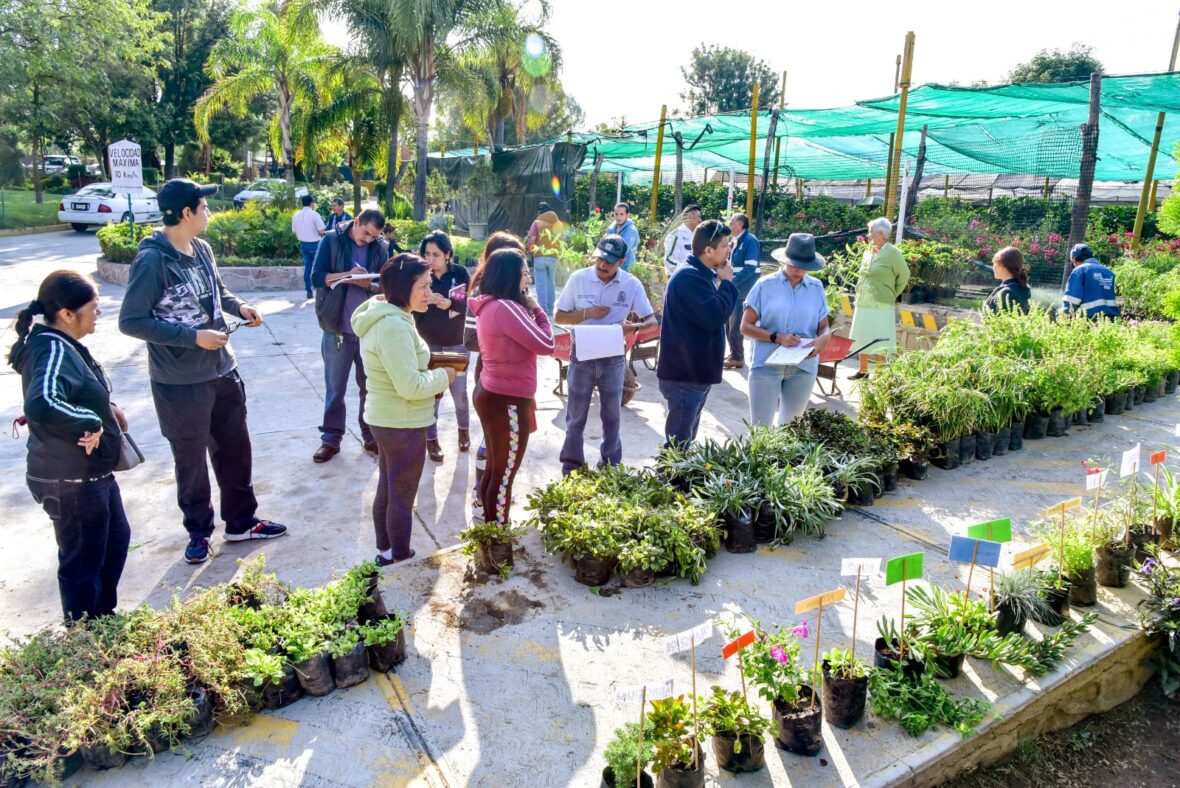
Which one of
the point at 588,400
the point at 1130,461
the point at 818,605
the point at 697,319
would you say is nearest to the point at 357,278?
the point at 588,400

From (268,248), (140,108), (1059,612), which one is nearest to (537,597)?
(1059,612)

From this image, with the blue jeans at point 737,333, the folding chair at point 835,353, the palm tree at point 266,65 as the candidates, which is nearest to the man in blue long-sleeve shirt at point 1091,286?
the folding chair at point 835,353

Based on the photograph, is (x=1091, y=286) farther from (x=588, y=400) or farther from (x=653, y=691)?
(x=653, y=691)

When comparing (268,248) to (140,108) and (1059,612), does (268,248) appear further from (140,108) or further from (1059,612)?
(140,108)

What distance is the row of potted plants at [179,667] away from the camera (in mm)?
2480

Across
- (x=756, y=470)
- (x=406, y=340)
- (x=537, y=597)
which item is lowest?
(x=537, y=597)

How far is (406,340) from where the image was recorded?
3562 millimetres

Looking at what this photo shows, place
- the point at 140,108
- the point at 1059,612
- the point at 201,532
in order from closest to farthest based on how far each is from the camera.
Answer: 1. the point at 1059,612
2. the point at 201,532
3. the point at 140,108

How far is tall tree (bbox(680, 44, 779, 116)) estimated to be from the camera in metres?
45.4

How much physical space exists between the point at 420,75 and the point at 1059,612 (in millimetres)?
15886

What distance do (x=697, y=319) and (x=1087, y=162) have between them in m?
6.92

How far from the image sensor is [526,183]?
17.6 meters

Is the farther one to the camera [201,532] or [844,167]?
[844,167]

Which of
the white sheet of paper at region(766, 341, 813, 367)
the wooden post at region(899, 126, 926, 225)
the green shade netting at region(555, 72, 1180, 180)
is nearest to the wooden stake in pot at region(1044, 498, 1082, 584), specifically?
the white sheet of paper at region(766, 341, 813, 367)
